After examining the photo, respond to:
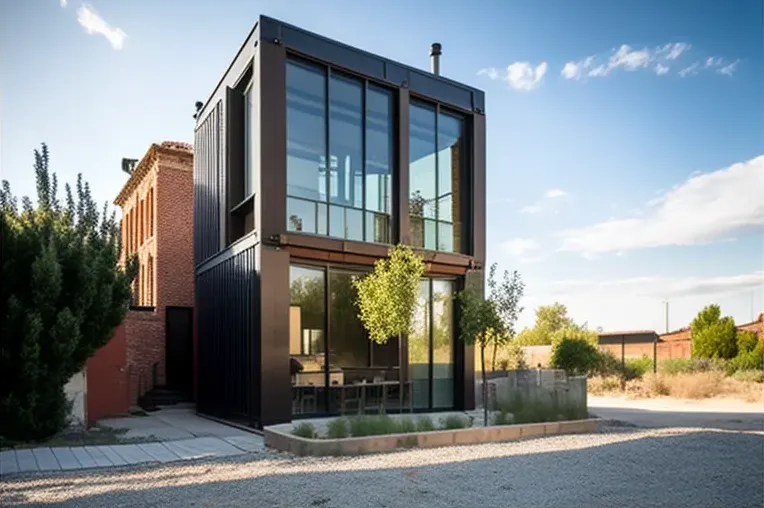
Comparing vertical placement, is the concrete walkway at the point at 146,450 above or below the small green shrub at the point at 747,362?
above

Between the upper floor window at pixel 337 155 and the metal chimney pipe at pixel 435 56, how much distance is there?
2.21m

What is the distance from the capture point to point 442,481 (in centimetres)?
719

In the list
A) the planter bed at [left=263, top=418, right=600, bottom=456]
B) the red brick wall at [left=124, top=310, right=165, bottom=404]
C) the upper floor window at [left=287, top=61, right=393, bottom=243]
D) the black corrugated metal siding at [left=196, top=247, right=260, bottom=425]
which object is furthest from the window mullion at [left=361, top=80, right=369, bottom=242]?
the red brick wall at [left=124, top=310, right=165, bottom=404]

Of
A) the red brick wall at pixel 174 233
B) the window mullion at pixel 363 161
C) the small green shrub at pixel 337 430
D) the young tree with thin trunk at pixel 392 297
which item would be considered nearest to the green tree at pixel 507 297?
the young tree with thin trunk at pixel 392 297

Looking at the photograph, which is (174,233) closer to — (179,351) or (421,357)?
(179,351)

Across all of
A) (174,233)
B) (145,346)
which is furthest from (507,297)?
(174,233)

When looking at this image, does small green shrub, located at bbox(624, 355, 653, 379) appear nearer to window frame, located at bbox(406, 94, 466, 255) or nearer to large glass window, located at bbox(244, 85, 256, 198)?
window frame, located at bbox(406, 94, 466, 255)

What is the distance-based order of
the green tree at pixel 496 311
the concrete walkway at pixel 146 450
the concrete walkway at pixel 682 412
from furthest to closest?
1. the concrete walkway at pixel 682 412
2. the green tree at pixel 496 311
3. the concrete walkway at pixel 146 450

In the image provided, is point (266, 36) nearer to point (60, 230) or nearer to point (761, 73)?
point (60, 230)

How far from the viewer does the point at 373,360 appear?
14.2 metres

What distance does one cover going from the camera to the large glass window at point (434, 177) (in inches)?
575

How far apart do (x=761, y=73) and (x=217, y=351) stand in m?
12.0

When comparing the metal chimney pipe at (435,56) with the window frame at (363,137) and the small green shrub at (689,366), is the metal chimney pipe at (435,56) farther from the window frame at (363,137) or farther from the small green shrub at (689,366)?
the small green shrub at (689,366)

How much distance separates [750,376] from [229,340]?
59.1ft
